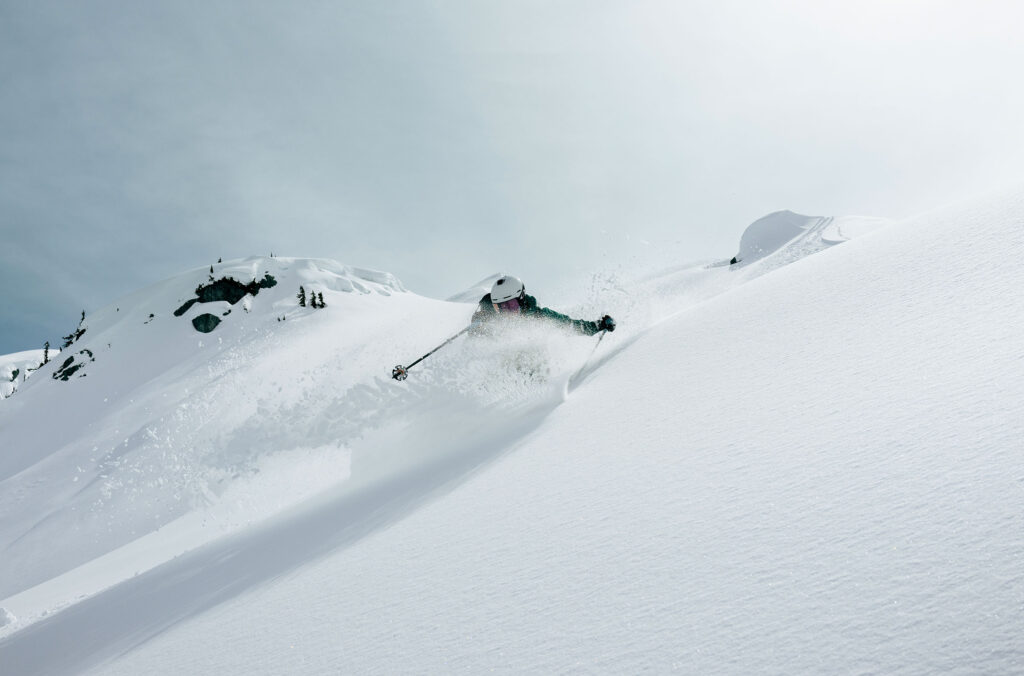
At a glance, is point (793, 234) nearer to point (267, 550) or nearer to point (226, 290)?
point (267, 550)

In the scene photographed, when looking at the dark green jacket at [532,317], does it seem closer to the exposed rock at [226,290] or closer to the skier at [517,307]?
the skier at [517,307]

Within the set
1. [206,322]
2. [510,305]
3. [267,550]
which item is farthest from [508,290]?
[206,322]

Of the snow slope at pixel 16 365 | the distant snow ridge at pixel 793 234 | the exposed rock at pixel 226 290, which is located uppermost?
the snow slope at pixel 16 365

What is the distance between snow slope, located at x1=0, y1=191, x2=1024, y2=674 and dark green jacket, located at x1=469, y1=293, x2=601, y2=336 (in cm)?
291

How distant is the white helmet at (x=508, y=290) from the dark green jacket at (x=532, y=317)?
17 cm

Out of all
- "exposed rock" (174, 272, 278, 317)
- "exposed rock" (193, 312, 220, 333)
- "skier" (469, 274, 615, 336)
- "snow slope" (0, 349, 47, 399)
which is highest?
"snow slope" (0, 349, 47, 399)

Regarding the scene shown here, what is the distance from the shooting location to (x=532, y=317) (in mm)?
9836

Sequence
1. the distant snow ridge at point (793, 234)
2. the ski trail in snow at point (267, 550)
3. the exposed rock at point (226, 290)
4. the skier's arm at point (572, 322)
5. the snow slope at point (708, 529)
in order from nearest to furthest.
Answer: the snow slope at point (708, 529), the ski trail in snow at point (267, 550), the skier's arm at point (572, 322), the distant snow ridge at point (793, 234), the exposed rock at point (226, 290)

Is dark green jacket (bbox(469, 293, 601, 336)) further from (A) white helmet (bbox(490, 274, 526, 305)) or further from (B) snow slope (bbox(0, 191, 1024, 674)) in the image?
(B) snow slope (bbox(0, 191, 1024, 674))

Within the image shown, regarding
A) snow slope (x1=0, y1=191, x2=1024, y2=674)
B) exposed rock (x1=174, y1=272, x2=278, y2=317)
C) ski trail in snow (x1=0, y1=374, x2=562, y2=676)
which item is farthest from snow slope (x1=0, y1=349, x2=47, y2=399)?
snow slope (x1=0, y1=191, x2=1024, y2=674)

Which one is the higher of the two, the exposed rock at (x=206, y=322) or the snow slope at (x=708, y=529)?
the exposed rock at (x=206, y=322)

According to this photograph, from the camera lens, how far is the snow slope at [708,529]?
148cm

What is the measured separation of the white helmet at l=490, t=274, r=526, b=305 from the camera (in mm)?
9789

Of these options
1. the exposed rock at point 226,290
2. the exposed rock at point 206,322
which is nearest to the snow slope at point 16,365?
the exposed rock at point 226,290
